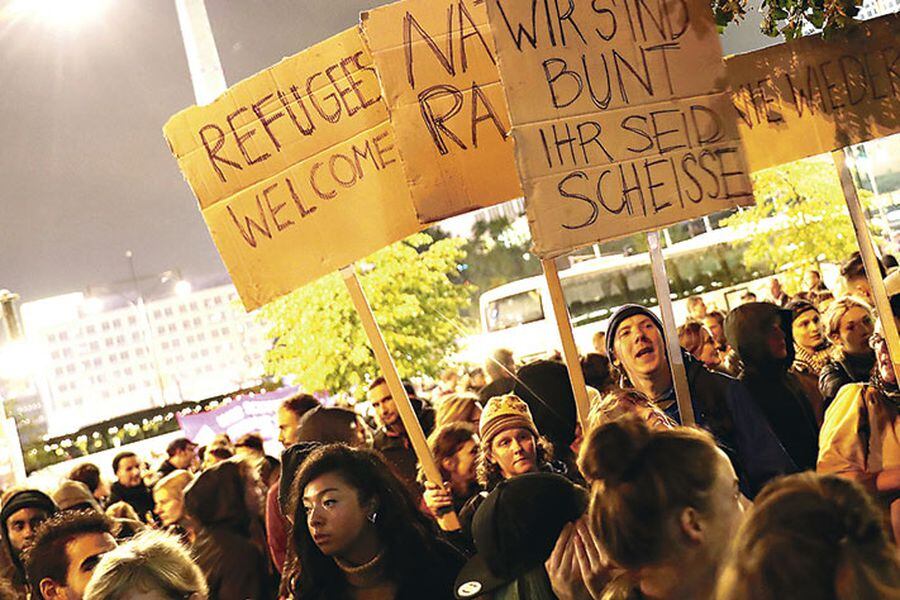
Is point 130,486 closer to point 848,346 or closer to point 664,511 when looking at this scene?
point 848,346

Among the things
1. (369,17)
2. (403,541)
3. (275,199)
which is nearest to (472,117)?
(369,17)

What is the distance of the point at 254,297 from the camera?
5.02 metres

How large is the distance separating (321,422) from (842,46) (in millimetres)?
2928

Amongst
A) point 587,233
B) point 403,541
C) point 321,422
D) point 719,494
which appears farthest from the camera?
point 321,422

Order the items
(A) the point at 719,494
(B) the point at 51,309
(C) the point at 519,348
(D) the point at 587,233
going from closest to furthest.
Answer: (A) the point at 719,494
(D) the point at 587,233
(C) the point at 519,348
(B) the point at 51,309

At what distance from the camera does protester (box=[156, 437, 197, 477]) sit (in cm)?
1078

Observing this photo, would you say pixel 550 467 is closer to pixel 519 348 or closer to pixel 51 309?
pixel 519 348

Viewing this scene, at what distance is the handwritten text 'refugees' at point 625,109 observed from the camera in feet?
14.6

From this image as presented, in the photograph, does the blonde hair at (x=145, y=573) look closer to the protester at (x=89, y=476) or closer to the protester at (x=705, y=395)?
the protester at (x=705, y=395)

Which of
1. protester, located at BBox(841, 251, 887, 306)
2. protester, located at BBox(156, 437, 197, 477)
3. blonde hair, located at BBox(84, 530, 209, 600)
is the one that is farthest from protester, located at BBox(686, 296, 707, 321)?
blonde hair, located at BBox(84, 530, 209, 600)

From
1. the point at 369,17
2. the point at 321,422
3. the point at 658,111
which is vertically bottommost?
the point at 321,422

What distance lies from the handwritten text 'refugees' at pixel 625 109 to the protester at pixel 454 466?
3.79ft

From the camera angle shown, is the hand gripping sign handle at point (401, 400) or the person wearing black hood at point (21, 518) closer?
the hand gripping sign handle at point (401, 400)

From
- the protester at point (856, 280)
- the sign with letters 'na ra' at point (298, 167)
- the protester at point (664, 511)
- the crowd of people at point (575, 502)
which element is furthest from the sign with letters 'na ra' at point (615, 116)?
the protester at point (856, 280)
